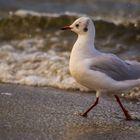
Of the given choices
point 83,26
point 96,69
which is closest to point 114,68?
point 96,69

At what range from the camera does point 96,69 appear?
4.75m

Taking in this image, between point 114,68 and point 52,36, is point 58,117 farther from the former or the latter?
point 52,36

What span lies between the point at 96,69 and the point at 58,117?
546 millimetres

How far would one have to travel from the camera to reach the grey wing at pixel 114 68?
15.7 ft

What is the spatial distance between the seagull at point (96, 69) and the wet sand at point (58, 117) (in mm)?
201

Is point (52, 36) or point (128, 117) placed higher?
point (52, 36)

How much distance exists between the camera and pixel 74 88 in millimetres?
6355

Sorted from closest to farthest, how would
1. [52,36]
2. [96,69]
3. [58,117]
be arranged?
1. [96,69]
2. [58,117]
3. [52,36]

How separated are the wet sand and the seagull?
201mm

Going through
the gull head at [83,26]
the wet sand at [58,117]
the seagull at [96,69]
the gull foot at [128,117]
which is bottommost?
the wet sand at [58,117]

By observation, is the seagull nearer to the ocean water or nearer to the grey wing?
the grey wing

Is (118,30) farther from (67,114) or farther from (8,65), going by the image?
(67,114)

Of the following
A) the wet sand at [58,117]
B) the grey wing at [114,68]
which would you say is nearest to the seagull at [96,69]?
the grey wing at [114,68]

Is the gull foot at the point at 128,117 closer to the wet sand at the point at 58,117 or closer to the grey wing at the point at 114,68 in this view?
the wet sand at the point at 58,117
